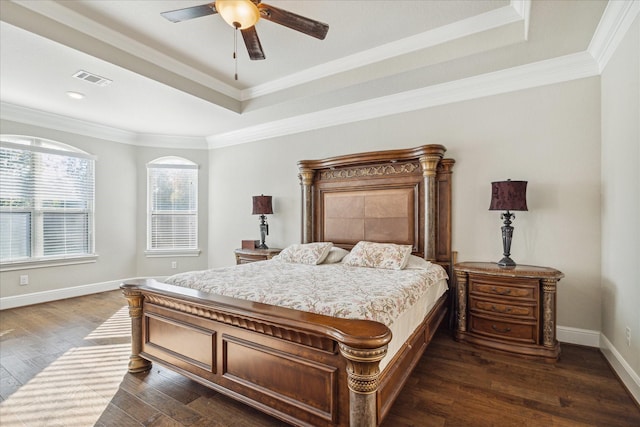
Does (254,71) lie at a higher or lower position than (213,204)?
higher

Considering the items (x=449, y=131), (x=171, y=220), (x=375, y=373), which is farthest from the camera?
(x=171, y=220)

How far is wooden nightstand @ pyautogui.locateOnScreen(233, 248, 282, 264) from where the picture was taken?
4349 millimetres

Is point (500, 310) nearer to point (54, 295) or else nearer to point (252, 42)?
point (252, 42)

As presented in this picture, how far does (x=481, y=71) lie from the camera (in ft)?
10.3

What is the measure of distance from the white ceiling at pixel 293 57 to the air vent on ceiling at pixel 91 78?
3.0 inches

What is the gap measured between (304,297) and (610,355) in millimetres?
2693

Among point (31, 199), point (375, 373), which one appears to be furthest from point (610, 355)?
point (31, 199)

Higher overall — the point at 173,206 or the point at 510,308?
the point at 173,206

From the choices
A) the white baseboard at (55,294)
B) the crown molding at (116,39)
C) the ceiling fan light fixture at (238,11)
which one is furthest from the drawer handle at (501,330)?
the crown molding at (116,39)

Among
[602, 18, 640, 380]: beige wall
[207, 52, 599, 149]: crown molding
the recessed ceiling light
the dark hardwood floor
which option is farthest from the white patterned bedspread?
the recessed ceiling light

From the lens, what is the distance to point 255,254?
174 inches

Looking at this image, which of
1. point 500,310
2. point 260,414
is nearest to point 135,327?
point 260,414

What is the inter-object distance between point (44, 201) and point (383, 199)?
4.87 m

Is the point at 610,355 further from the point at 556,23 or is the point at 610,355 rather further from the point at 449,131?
the point at 556,23
